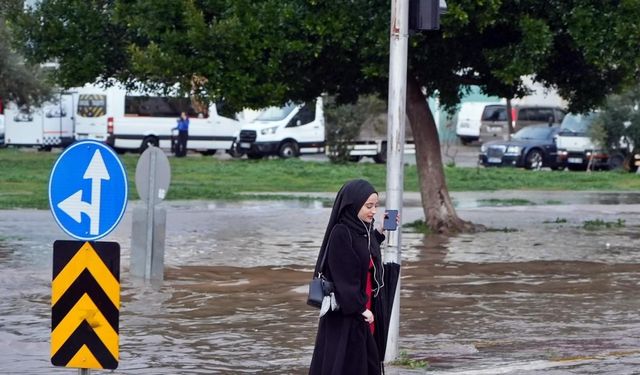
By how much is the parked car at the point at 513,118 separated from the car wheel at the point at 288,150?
34.9ft

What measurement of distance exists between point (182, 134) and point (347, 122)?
23.7 ft

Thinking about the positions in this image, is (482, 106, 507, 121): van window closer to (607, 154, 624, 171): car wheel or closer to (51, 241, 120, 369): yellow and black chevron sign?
(607, 154, 624, 171): car wheel

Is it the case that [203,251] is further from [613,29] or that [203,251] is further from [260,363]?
[260,363]

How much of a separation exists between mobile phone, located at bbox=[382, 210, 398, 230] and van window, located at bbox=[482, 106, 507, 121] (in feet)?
149

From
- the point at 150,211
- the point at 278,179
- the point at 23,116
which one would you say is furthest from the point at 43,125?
the point at 150,211

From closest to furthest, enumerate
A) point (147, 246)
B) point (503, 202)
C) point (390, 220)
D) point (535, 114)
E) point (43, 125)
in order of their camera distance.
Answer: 1. point (390, 220)
2. point (147, 246)
3. point (503, 202)
4. point (43, 125)
5. point (535, 114)

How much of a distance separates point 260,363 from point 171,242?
9.36 metres

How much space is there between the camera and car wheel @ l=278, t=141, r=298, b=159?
45.7 metres

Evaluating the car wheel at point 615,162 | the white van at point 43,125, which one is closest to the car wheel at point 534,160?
the car wheel at point 615,162

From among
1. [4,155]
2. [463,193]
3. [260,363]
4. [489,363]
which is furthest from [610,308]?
[4,155]

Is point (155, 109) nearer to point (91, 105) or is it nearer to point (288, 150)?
point (91, 105)

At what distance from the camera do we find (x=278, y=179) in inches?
1371

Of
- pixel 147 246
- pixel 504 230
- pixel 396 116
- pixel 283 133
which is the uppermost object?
pixel 396 116

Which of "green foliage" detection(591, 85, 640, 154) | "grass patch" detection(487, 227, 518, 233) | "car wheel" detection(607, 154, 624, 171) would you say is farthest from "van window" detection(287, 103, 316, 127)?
"grass patch" detection(487, 227, 518, 233)
